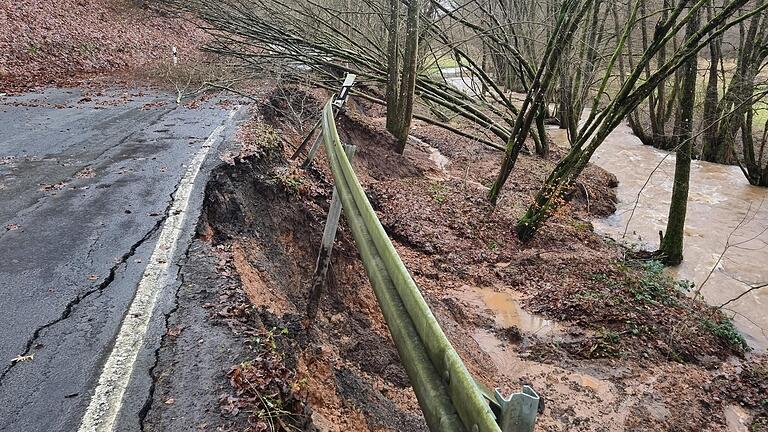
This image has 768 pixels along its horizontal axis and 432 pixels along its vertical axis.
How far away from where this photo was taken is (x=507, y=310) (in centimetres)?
795

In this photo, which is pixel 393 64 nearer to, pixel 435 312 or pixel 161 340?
pixel 435 312

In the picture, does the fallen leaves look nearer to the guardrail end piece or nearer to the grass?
the guardrail end piece

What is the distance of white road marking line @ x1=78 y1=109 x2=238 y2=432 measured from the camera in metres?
3.04

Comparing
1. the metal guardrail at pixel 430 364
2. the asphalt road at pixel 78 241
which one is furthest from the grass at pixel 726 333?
the asphalt road at pixel 78 241

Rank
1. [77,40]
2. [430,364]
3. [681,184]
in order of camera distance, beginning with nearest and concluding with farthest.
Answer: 1. [430,364]
2. [681,184]
3. [77,40]

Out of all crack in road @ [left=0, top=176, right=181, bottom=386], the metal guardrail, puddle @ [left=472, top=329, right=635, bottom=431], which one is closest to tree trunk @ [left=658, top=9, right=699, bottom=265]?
puddle @ [left=472, top=329, right=635, bottom=431]

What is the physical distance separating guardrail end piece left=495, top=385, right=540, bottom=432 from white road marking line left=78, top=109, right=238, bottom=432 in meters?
2.23

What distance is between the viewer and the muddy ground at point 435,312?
3639 millimetres

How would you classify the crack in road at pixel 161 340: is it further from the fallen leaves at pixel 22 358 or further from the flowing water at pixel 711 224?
the flowing water at pixel 711 224

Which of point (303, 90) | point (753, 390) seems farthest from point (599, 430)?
point (303, 90)

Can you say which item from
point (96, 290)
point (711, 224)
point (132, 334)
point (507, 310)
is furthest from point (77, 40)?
point (711, 224)

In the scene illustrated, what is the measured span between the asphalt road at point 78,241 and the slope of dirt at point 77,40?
5708 millimetres

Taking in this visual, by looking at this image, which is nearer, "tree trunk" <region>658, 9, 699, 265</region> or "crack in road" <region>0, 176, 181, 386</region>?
"crack in road" <region>0, 176, 181, 386</region>

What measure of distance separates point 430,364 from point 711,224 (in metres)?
13.9
